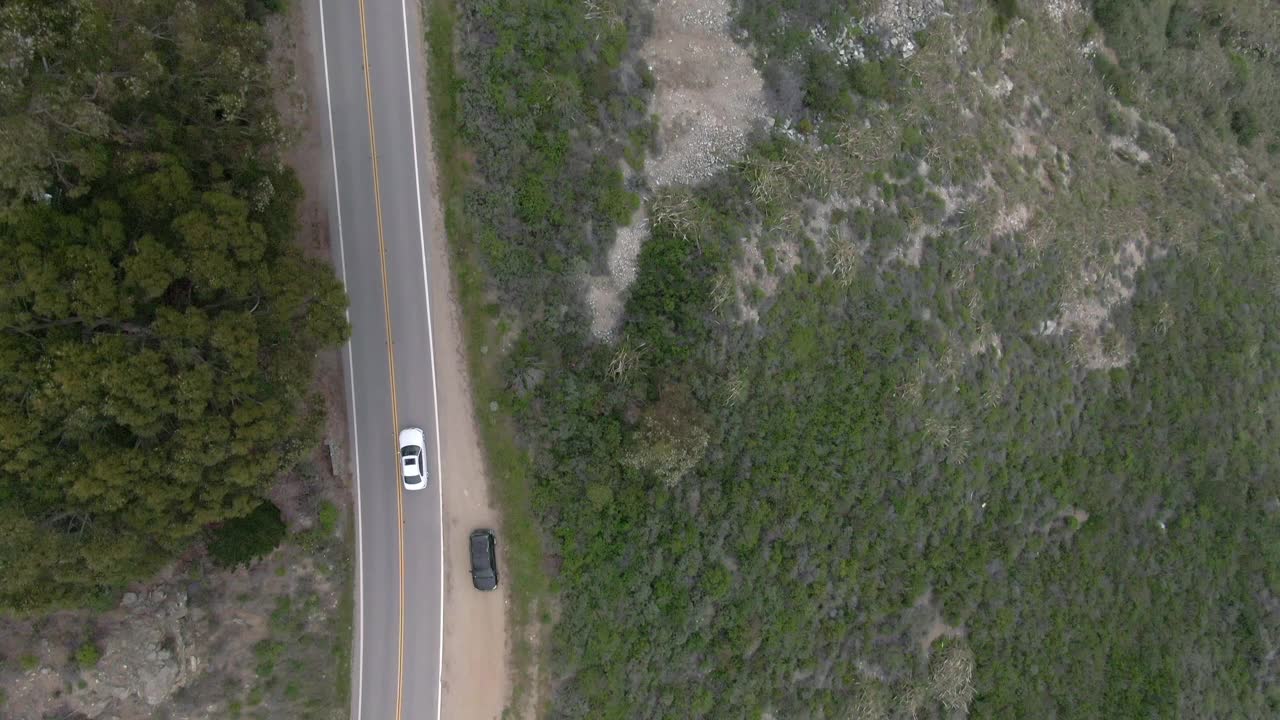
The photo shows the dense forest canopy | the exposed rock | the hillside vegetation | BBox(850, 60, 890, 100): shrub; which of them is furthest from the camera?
BBox(850, 60, 890, 100): shrub

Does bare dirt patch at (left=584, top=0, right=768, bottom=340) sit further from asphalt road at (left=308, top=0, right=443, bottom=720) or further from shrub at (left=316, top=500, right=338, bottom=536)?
shrub at (left=316, top=500, right=338, bottom=536)

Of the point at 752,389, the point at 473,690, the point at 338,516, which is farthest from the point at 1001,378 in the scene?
the point at 338,516

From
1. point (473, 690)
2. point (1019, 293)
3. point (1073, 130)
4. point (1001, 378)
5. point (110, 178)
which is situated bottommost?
point (473, 690)

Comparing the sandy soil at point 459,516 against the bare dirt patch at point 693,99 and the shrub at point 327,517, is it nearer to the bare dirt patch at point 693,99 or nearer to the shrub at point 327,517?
the shrub at point 327,517

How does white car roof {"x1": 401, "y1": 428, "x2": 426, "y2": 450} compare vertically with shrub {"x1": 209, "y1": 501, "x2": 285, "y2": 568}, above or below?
above

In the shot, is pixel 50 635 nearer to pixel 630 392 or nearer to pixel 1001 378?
pixel 630 392

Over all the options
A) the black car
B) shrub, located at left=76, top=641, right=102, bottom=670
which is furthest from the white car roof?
shrub, located at left=76, top=641, right=102, bottom=670

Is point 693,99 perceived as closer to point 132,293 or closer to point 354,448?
point 354,448
